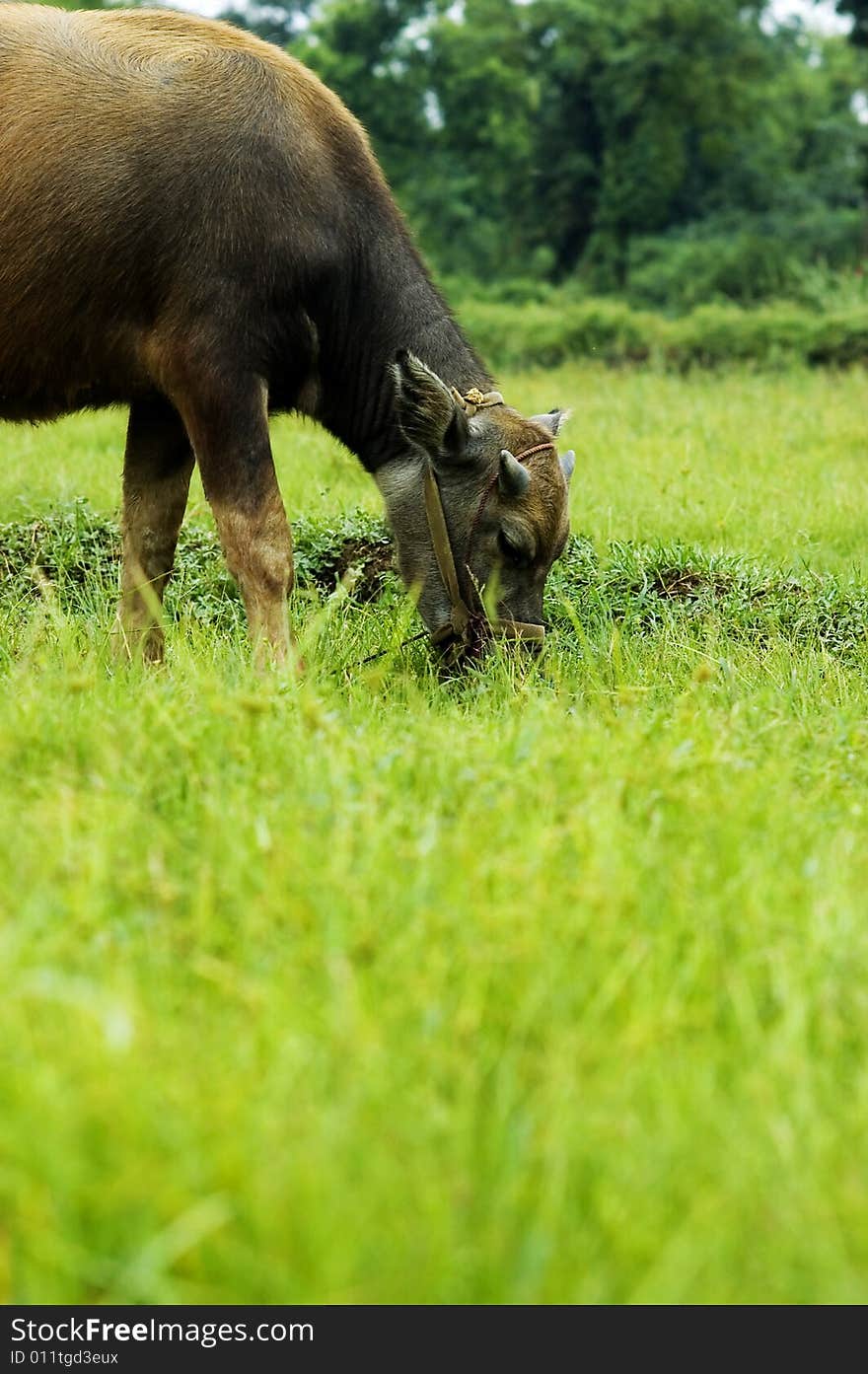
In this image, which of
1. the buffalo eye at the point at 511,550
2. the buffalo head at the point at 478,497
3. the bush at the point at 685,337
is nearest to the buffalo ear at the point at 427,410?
the buffalo head at the point at 478,497

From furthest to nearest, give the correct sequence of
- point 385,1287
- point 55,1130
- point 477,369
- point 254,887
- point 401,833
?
point 477,369 < point 401,833 < point 254,887 < point 55,1130 < point 385,1287

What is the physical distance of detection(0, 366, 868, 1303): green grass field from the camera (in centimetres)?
182

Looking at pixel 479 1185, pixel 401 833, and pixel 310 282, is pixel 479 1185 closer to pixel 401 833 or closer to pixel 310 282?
pixel 401 833

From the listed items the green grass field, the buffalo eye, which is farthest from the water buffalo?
the green grass field

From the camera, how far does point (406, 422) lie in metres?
5.27

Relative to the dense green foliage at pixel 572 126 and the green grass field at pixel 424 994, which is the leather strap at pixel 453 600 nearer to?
the green grass field at pixel 424 994

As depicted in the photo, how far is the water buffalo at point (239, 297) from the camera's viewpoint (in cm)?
477

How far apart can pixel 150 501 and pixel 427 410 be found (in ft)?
3.83

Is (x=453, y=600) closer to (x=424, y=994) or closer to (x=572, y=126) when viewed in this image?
(x=424, y=994)

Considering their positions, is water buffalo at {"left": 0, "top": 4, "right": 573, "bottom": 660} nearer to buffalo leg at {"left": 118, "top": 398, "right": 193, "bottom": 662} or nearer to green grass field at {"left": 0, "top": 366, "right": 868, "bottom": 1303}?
buffalo leg at {"left": 118, "top": 398, "right": 193, "bottom": 662}

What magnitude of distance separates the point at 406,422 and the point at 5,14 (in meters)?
1.94

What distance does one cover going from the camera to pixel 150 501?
5.62 m

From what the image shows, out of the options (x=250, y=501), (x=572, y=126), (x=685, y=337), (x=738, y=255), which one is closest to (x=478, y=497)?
(x=250, y=501)

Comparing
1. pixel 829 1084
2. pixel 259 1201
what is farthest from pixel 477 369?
pixel 259 1201
